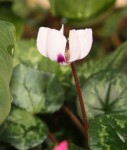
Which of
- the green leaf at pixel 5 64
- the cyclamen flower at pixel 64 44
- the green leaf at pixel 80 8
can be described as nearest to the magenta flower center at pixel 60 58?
the cyclamen flower at pixel 64 44

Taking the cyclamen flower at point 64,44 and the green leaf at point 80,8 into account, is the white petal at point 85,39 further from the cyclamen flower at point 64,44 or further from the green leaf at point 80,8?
the green leaf at point 80,8

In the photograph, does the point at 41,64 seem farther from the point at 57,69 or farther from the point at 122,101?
the point at 122,101

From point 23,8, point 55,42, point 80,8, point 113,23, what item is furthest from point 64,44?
point 23,8

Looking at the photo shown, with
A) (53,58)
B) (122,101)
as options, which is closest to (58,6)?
(122,101)

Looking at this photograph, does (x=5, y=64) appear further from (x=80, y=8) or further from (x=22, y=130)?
(x=80, y=8)

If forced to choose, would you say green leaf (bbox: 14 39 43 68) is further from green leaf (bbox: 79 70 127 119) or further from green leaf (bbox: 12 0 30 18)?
green leaf (bbox: 12 0 30 18)

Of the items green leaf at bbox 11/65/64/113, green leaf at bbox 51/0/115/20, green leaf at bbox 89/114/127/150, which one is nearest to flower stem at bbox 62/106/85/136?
green leaf at bbox 11/65/64/113
